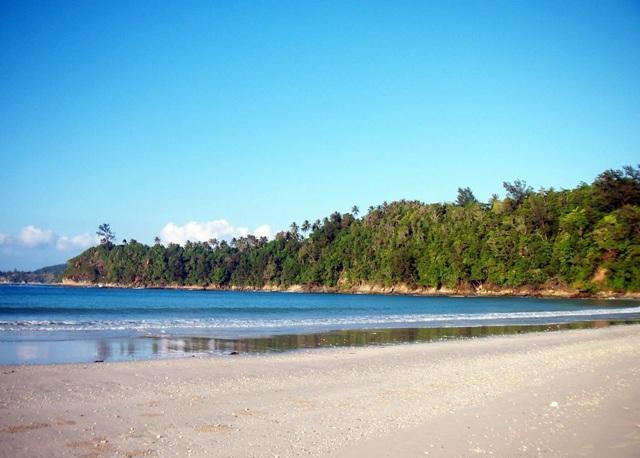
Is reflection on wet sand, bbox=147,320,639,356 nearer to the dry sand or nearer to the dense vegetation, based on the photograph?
the dry sand

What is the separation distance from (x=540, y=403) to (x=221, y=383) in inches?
271

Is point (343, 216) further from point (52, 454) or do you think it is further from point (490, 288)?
point (52, 454)

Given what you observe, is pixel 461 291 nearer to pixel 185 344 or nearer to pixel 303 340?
pixel 303 340

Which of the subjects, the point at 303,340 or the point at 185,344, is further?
the point at 303,340

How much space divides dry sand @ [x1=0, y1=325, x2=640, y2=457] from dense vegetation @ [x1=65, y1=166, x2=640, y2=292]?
271 feet

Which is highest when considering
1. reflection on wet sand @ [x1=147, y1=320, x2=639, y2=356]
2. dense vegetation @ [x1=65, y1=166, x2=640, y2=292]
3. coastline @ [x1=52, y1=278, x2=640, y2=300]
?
dense vegetation @ [x1=65, y1=166, x2=640, y2=292]

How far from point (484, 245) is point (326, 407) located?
107 meters

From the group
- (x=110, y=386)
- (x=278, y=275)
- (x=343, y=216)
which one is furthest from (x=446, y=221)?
(x=110, y=386)

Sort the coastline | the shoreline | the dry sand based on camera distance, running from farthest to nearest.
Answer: the coastline, the shoreline, the dry sand

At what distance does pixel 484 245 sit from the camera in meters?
112

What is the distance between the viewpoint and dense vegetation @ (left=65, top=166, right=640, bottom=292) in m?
91.1

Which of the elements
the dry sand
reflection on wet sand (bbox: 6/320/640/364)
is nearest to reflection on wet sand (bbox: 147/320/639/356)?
Result: reflection on wet sand (bbox: 6/320/640/364)

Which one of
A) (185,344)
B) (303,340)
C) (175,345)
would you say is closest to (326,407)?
(175,345)

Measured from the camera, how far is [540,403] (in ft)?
34.4
